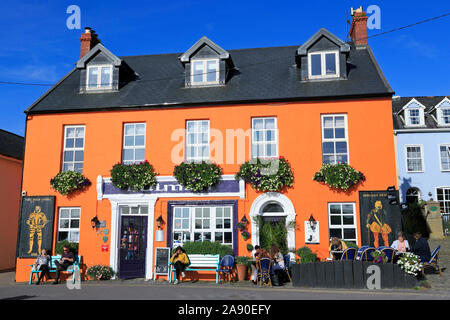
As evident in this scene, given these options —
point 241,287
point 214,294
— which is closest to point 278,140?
point 241,287

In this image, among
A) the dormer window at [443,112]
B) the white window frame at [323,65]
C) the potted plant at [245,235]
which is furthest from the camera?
the dormer window at [443,112]

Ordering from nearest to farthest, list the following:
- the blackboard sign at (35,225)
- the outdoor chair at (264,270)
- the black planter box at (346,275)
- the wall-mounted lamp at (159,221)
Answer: the black planter box at (346,275), the outdoor chair at (264,270), the wall-mounted lamp at (159,221), the blackboard sign at (35,225)

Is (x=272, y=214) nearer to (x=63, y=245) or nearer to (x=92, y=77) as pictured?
(x=63, y=245)

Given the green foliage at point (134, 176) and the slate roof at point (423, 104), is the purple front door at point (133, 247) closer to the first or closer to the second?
the green foliage at point (134, 176)

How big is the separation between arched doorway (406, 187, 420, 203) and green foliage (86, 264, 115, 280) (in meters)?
19.0

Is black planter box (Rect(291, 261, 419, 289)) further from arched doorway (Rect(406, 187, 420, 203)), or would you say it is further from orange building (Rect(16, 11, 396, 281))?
arched doorway (Rect(406, 187, 420, 203))

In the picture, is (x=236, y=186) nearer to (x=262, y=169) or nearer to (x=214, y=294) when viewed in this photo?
(x=262, y=169)

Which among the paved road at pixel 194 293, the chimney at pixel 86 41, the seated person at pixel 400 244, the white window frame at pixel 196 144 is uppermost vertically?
the chimney at pixel 86 41

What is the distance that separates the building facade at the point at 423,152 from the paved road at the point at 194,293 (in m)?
16.2

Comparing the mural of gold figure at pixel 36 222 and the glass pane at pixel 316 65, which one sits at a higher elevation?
the glass pane at pixel 316 65

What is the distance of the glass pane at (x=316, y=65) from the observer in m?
15.9

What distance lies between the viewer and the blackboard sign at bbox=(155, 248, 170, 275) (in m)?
14.5

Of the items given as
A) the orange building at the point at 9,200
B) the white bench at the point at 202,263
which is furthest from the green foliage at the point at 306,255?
the orange building at the point at 9,200

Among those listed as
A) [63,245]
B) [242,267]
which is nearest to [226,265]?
[242,267]
